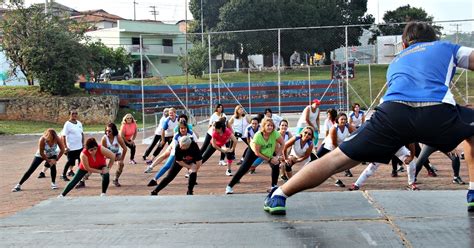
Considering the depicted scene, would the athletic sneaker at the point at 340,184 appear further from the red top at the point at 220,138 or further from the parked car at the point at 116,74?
the parked car at the point at 116,74

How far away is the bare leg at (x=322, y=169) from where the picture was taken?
3596 millimetres

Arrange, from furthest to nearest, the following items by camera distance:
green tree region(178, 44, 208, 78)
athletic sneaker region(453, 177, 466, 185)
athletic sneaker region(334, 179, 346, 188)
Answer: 1. green tree region(178, 44, 208, 78)
2. athletic sneaker region(334, 179, 346, 188)
3. athletic sneaker region(453, 177, 466, 185)

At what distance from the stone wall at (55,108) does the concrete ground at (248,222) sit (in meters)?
27.9

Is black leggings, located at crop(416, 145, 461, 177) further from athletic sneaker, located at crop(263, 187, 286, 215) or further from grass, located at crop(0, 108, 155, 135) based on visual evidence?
grass, located at crop(0, 108, 155, 135)

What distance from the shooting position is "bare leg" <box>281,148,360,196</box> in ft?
11.8

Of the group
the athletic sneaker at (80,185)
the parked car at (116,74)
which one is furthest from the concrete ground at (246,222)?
the parked car at (116,74)

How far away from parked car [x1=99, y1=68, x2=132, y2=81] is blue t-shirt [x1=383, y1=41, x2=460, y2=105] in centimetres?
4474

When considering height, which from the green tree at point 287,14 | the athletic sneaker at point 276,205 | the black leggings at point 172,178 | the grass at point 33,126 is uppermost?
the green tree at point 287,14

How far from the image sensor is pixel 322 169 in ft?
12.0

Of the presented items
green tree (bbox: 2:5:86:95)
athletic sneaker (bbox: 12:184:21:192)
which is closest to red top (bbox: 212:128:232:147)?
athletic sneaker (bbox: 12:184:21:192)

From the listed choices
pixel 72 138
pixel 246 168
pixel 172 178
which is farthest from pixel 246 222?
pixel 72 138

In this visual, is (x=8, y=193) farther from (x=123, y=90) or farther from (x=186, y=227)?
(x=123, y=90)

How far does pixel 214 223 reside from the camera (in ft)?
12.3

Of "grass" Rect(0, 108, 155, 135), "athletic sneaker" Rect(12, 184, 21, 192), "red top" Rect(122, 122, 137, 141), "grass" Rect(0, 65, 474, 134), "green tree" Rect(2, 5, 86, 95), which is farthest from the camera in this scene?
"green tree" Rect(2, 5, 86, 95)
